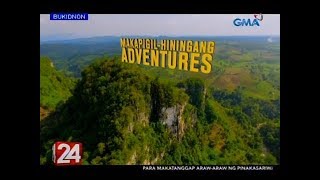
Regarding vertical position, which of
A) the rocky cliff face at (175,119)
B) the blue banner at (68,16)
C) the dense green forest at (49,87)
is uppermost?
the blue banner at (68,16)

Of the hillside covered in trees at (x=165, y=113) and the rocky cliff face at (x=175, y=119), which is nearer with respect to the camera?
the hillside covered in trees at (x=165, y=113)

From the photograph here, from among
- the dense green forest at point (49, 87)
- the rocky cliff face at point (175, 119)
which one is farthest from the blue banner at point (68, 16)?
the rocky cliff face at point (175, 119)

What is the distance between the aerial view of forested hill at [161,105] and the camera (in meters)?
6.65

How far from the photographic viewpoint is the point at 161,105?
686 centimetres

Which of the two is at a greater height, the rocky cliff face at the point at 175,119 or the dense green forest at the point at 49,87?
the dense green forest at the point at 49,87

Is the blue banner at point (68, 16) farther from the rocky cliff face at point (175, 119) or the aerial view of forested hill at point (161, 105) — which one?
the rocky cliff face at point (175, 119)

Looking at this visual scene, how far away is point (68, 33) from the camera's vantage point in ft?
21.8

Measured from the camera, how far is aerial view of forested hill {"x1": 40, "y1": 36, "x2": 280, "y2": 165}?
262 inches

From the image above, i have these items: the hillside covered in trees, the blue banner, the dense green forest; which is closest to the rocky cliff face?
the hillside covered in trees

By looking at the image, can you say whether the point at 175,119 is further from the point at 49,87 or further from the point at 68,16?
the point at 68,16

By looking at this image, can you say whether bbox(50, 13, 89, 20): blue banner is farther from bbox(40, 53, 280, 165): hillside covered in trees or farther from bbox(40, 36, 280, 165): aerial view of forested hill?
bbox(40, 53, 280, 165): hillside covered in trees

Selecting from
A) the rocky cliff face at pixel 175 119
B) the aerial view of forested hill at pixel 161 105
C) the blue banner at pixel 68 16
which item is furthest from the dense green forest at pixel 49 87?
the rocky cliff face at pixel 175 119
